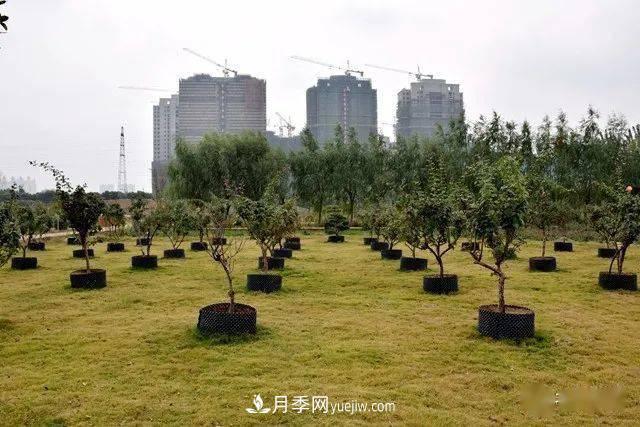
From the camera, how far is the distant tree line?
97.7 feet

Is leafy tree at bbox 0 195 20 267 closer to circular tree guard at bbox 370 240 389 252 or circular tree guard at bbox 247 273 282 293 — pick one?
circular tree guard at bbox 247 273 282 293

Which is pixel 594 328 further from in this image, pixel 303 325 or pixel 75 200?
pixel 75 200

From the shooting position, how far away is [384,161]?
125 feet

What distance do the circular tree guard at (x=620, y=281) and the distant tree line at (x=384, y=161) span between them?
1651cm

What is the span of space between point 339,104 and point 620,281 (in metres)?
105

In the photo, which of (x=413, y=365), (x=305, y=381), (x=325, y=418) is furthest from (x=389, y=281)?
(x=325, y=418)

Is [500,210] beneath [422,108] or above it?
beneath

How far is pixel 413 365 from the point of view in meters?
6.82

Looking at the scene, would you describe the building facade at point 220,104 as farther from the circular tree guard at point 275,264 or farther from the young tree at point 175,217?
the circular tree guard at point 275,264

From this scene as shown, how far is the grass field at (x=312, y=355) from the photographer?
5477 mm

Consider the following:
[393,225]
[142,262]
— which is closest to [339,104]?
[393,225]

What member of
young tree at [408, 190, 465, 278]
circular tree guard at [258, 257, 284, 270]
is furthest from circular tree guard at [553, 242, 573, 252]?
circular tree guard at [258, 257, 284, 270]

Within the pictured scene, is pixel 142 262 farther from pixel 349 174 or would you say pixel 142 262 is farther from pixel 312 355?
pixel 349 174

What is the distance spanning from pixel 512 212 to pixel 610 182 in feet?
75.7
